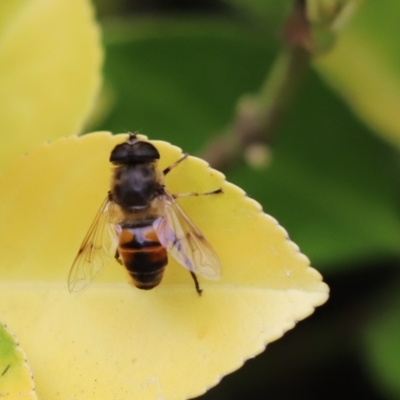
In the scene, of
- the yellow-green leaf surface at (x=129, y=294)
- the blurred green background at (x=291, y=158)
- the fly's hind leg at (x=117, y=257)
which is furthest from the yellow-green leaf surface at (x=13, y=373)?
the blurred green background at (x=291, y=158)

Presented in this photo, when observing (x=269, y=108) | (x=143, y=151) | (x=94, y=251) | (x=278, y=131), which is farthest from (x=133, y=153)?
(x=278, y=131)

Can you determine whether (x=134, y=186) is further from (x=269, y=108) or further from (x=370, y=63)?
(x=370, y=63)

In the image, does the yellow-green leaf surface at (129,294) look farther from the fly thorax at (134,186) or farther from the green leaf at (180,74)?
the green leaf at (180,74)

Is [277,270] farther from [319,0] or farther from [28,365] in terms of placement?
[319,0]

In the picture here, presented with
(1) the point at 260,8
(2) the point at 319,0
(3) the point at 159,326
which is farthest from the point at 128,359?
(1) the point at 260,8

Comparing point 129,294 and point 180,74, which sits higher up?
point 180,74

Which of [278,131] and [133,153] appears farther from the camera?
[278,131]

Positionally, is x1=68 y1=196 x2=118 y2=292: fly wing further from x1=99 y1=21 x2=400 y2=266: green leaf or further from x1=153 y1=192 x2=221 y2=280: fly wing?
x1=99 y1=21 x2=400 y2=266: green leaf

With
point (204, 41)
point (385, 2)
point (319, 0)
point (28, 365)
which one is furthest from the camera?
point (204, 41)
